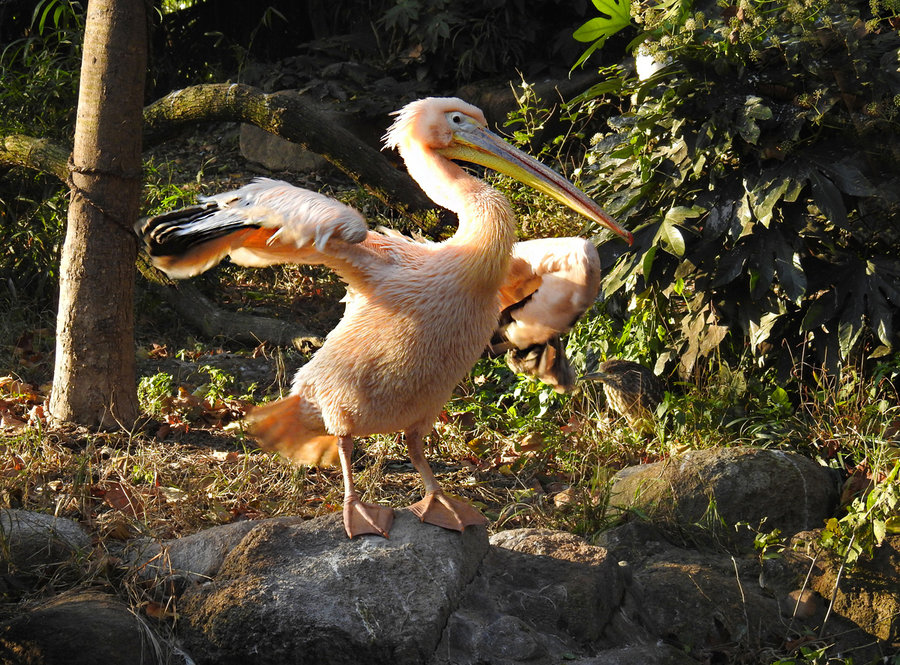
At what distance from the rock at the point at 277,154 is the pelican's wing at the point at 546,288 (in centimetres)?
539

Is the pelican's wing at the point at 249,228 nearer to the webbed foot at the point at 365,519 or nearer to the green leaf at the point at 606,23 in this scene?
the webbed foot at the point at 365,519

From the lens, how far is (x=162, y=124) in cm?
641

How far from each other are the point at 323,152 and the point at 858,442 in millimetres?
3693

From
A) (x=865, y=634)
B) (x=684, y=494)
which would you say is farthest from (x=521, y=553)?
(x=865, y=634)

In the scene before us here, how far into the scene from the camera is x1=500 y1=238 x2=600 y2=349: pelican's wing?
3.97 meters

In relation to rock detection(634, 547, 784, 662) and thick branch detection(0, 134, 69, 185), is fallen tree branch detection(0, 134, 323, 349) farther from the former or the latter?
rock detection(634, 547, 784, 662)

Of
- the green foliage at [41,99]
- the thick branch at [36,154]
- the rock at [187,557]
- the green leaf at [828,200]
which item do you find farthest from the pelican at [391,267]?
the green foliage at [41,99]

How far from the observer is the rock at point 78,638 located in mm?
3107

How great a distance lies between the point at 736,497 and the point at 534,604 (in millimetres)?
1409

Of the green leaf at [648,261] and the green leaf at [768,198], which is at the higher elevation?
the green leaf at [768,198]

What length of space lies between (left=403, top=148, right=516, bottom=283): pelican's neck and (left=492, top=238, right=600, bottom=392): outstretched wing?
34 centimetres

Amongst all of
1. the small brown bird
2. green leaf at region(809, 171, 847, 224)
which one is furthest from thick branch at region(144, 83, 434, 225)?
green leaf at region(809, 171, 847, 224)

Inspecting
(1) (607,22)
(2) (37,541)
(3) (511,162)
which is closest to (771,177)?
(1) (607,22)

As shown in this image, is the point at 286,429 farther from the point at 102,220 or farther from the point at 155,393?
the point at 155,393
